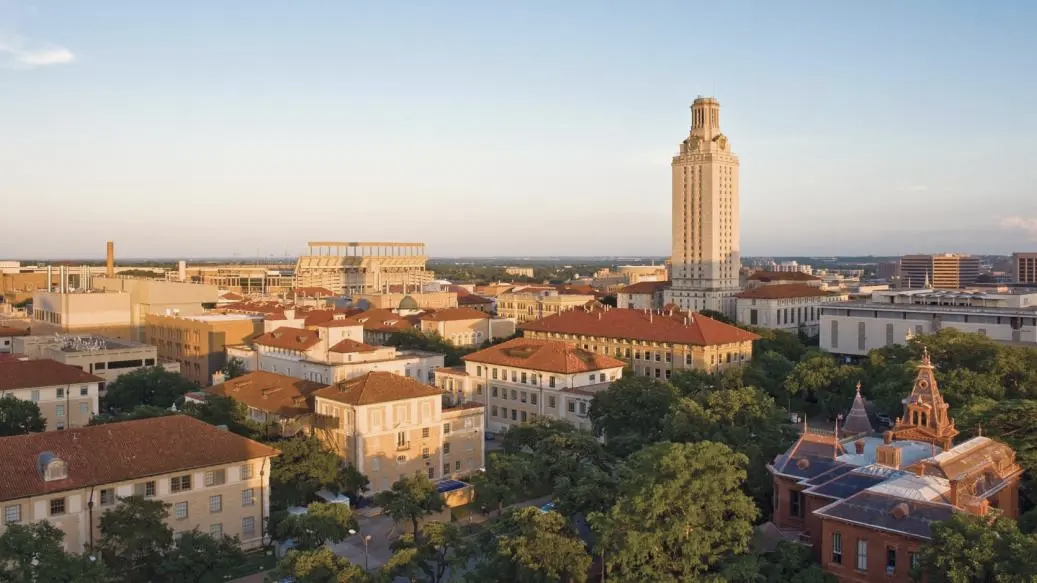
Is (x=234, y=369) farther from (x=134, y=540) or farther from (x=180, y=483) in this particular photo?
(x=134, y=540)

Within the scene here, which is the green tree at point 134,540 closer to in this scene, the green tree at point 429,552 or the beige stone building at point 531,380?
the green tree at point 429,552

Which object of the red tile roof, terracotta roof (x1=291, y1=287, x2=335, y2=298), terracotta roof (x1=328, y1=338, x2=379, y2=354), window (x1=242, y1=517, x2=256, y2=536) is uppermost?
terracotta roof (x1=291, y1=287, x2=335, y2=298)

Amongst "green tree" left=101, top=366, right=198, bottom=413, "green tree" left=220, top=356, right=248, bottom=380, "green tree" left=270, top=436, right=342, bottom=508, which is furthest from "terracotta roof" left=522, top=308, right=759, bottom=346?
"green tree" left=270, top=436, right=342, bottom=508

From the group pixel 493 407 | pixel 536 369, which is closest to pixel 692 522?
pixel 536 369

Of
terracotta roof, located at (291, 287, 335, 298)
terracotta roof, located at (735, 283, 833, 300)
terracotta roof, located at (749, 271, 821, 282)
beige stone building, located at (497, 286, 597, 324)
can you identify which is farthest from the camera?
terracotta roof, located at (749, 271, 821, 282)

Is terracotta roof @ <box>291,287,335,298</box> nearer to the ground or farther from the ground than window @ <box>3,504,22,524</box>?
farther from the ground

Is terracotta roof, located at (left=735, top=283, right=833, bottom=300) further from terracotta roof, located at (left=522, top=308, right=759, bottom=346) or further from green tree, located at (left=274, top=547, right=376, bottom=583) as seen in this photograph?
green tree, located at (left=274, top=547, right=376, bottom=583)

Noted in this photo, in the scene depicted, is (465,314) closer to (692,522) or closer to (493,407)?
(493,407)
